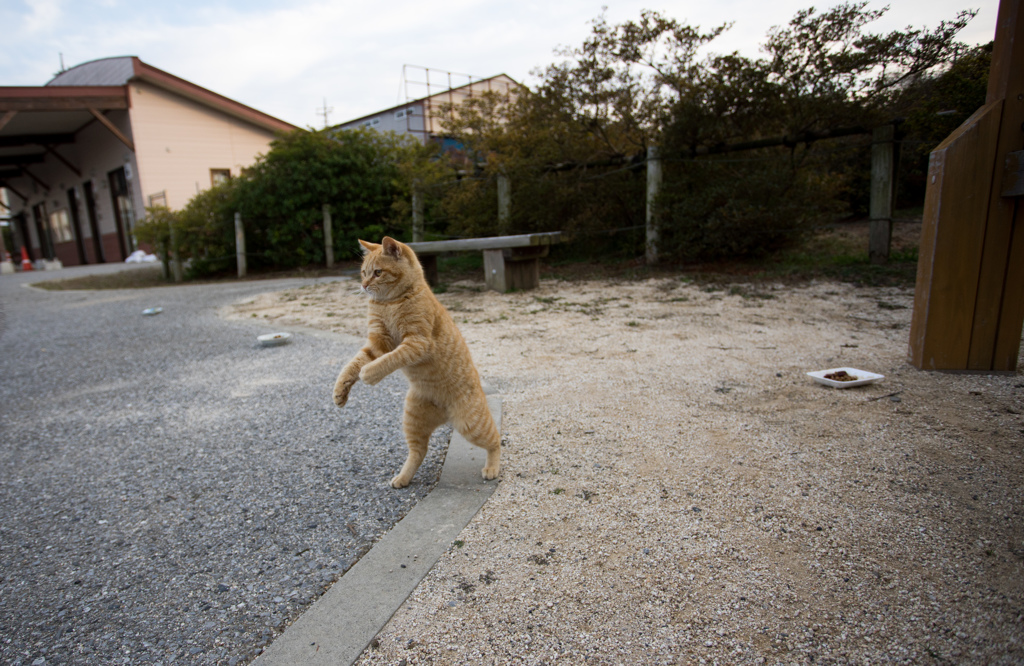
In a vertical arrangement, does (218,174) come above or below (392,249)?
above

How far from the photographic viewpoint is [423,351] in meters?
1.97

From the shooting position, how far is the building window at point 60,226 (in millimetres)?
21591

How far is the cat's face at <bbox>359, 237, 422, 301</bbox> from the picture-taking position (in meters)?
2.07

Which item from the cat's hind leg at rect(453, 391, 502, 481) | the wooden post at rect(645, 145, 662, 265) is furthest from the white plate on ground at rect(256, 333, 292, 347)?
the wooden post at rect(645, 145, 662, 265)

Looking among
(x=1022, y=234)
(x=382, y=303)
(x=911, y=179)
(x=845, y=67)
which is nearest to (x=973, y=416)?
(x=1022, y=234)

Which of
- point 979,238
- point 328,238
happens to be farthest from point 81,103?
point 979,238

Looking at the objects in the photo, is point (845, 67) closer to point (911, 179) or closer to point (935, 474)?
point (911, 179)

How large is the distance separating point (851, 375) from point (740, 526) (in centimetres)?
181

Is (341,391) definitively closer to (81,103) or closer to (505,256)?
(505,256)

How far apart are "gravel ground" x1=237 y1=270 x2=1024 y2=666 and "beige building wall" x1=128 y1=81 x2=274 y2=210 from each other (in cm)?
1633

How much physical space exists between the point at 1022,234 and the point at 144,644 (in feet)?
14.5

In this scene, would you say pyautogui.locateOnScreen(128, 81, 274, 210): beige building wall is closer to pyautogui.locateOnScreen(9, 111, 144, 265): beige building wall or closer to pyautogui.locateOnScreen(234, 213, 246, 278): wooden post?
pyautogui.locateOnScreen(9, 111, 144, 265): beige building wall

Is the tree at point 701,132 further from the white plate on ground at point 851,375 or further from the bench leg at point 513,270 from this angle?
the white plate on ground at point 851,375

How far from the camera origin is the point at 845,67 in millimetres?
6469
